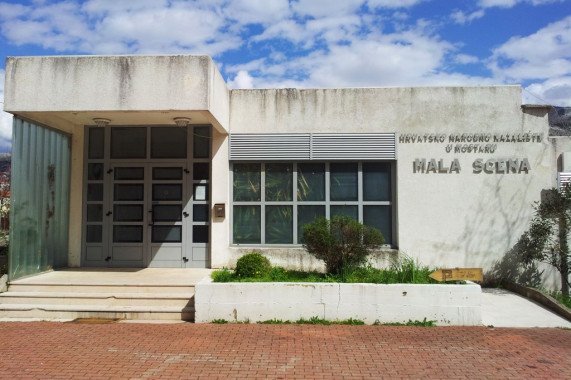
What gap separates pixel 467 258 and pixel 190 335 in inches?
231

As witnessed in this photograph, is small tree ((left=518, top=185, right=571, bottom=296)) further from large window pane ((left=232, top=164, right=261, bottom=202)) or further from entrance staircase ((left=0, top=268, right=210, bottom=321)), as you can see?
entrance staircase ((left=0, top=268, right=210, bottom=321))

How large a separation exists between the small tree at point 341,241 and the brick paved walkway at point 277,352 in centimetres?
127

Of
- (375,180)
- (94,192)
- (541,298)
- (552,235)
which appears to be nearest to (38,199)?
(94,192)

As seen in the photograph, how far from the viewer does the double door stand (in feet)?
29.4

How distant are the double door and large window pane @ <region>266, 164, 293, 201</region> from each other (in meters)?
1.40

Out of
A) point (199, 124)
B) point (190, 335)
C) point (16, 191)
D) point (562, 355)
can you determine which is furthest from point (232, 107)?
point (562, 355)

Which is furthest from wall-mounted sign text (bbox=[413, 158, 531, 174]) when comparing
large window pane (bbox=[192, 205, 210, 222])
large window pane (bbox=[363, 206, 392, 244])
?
large window pane (bbox=[192, 205, 210, 222])

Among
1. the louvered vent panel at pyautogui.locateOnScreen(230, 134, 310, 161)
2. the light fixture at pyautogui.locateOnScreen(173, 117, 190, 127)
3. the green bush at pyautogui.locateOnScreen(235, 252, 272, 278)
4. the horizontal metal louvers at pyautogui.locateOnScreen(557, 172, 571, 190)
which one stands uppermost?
the light fixture at pyautogui.locateOnScreen(173, 117, 190, 127)

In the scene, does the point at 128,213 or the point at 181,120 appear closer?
the point at 181,120

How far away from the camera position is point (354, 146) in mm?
8867

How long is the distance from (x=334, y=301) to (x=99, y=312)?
12.5 feet

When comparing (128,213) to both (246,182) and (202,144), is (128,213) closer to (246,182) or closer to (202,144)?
(202,144)

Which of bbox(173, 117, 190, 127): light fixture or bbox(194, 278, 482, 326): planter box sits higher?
bbox(173, 117, 190, 127): light fixture

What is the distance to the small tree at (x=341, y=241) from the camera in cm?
708
